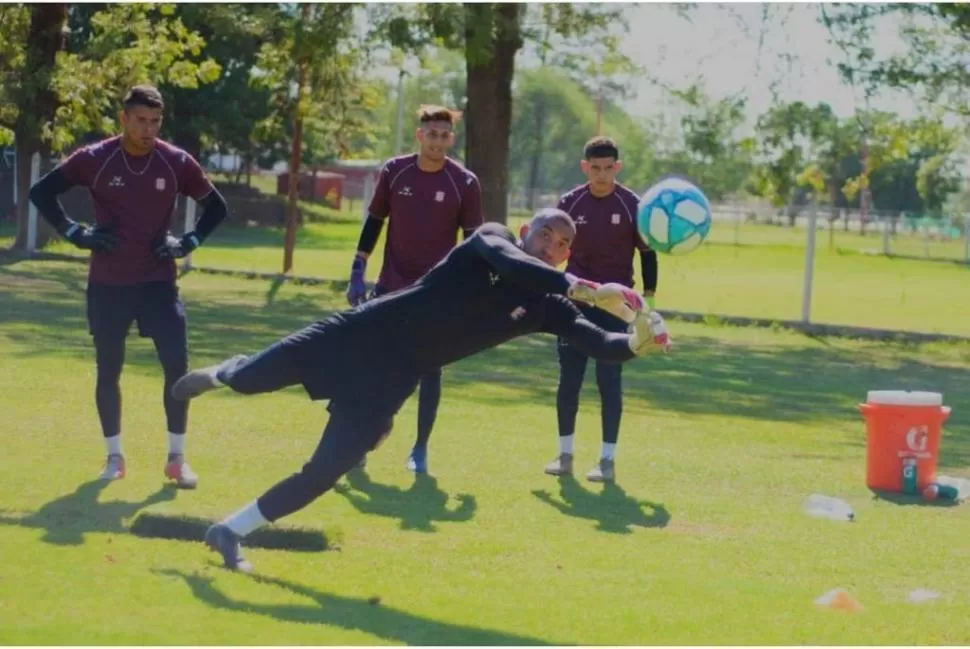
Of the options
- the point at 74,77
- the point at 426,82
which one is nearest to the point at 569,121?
the point at 426,82

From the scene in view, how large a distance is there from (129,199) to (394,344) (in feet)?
8.89

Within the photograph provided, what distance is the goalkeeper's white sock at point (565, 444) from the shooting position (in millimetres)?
11719

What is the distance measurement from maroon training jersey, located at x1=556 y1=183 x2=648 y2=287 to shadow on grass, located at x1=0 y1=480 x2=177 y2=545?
333cm

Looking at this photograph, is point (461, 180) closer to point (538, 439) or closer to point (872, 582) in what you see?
point (538, 439)

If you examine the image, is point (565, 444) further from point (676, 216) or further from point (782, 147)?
point (782, 147)

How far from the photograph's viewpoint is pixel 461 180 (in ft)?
37.0

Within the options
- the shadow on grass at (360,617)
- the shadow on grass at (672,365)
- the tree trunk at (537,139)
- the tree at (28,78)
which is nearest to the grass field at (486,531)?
the shadow on grass at (360,617)

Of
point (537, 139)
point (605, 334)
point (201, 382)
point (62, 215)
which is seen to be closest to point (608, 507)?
point (605, 334)

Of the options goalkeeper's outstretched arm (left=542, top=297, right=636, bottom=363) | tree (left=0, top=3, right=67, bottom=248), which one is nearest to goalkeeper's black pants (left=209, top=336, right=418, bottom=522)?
goalkeeper's outstretched arm (left=542, top=297, right=636, bottom=363)

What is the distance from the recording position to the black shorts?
34.0 ft

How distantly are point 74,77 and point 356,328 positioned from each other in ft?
76.1

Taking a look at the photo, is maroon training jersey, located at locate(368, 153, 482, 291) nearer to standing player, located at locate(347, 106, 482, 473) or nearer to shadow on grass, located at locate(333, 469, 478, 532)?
standing player, located at locate(347, 106, 482, 473)

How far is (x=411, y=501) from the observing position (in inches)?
406

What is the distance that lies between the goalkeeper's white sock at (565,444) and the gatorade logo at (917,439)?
226cm
